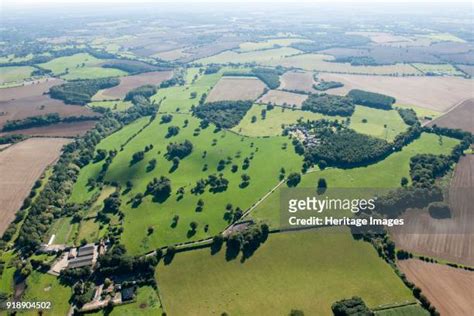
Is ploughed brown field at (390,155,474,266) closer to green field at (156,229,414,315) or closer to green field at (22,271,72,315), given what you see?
green field at (156,229,414,315)

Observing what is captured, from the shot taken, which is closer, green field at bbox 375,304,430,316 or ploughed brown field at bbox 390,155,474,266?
green field at bbox 375,304,430,316

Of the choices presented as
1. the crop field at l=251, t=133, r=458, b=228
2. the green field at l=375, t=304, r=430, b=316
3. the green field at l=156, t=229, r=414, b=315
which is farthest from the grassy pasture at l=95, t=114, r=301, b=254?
the green field at l=375, t=304, r=430, b=316

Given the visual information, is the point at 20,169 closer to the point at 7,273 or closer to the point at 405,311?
the point at 7,273

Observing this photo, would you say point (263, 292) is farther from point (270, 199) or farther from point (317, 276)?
point (270, 199)

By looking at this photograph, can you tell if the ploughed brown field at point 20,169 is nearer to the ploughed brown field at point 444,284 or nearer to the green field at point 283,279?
the green field at point 283,279

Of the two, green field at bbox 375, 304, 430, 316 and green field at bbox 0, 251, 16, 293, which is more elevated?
green field at bbox 375, 304, 430, 316

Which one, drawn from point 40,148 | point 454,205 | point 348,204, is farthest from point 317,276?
point 40,148
